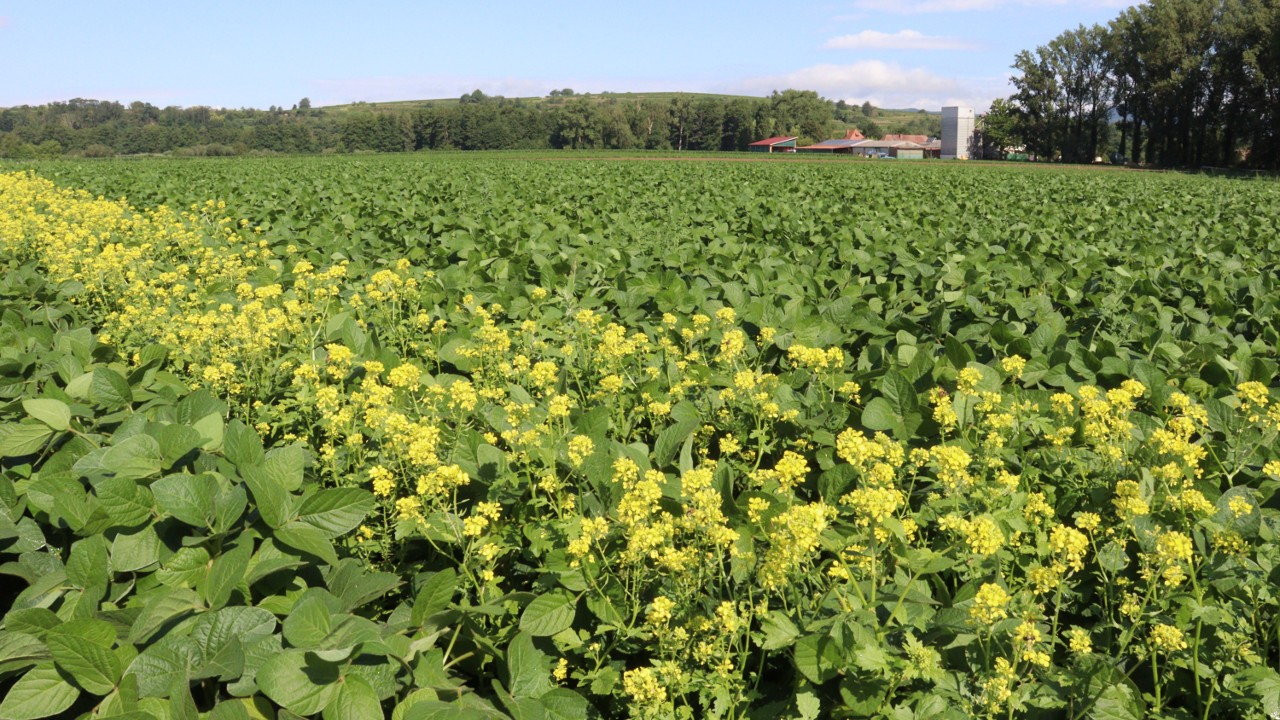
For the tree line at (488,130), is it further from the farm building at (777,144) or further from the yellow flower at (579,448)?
the yellow flower at (579,448)

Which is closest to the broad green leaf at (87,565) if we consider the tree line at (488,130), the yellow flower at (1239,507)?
the yellow flower at (1239,507)

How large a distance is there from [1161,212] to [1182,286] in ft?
29.9

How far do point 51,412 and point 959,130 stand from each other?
114m

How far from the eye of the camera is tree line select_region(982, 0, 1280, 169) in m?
63.9

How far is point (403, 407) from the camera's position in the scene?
12.6 feet

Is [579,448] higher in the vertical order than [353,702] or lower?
higher

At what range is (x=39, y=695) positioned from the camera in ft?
6.14

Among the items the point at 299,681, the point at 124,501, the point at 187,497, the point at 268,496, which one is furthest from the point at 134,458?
the point at 299,681

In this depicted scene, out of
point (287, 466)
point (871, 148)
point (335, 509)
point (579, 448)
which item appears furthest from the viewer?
point (871, 148)

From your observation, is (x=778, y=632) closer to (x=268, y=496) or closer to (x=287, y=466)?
(x=268, y=496)

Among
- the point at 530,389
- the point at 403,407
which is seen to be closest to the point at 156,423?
the point at 403,407

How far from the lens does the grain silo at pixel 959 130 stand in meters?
103

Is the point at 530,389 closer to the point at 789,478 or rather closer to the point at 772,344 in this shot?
the point at 772,344

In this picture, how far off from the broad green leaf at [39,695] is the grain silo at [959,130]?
113 metres
